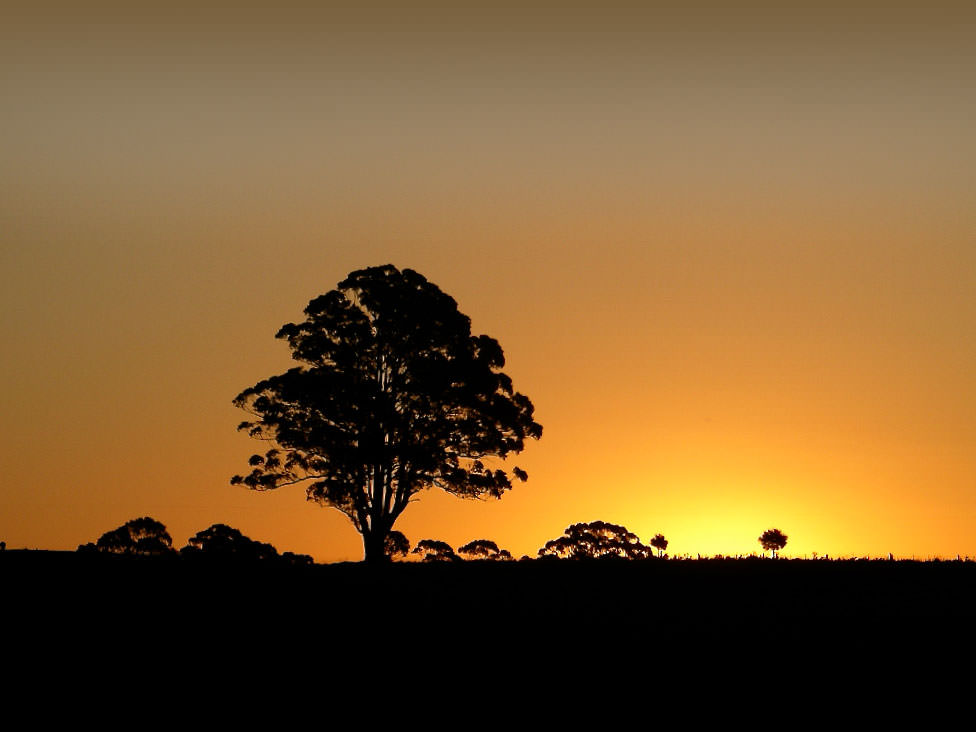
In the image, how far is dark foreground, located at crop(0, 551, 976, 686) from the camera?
20172 mm

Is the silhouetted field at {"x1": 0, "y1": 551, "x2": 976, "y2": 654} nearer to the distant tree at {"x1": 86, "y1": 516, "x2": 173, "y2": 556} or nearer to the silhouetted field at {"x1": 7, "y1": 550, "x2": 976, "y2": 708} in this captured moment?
the silhouetted field at {"x1": 7, "y1": 550, "x2": 976, "y2": 708}

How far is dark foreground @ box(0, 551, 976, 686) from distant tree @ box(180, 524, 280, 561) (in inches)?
365

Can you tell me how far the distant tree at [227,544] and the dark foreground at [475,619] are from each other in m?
9.27

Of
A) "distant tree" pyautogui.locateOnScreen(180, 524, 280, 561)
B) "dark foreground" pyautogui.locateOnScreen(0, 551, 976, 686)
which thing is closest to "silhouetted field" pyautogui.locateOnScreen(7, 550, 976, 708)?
"dark foreground" pyautogui.locateOnScreen(0, 551, 976, 686)

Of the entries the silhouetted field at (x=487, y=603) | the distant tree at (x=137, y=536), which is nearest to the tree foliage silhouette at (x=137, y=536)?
the distant tree at (x=137, y=536)

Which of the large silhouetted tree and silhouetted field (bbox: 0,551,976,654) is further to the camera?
the large silhouetted tree

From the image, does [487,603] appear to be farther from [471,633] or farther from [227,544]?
[227,544]

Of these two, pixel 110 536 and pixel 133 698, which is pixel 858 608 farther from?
pixel 110 536

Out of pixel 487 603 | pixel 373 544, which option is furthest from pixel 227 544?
pixel 487 603

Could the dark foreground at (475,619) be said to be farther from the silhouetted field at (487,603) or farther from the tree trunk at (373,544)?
the tree trunk at (373,544)

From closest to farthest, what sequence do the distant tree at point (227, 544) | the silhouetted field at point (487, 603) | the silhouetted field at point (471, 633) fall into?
1. the silhouetted field at point (471, 633)
2. the silhouetted field at point (487, 603)
3. the distant tree at point (227, 544)

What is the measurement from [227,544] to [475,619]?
25.4 m

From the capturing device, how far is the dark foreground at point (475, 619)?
2017cm

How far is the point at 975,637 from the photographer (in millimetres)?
22203
